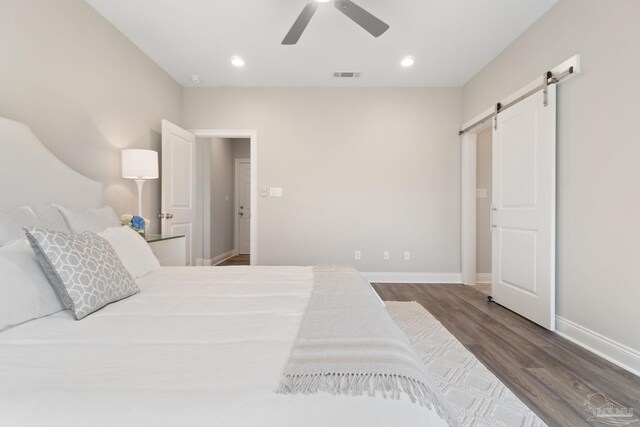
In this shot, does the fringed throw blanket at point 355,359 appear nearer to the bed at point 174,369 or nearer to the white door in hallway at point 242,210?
the bed at point 174,369

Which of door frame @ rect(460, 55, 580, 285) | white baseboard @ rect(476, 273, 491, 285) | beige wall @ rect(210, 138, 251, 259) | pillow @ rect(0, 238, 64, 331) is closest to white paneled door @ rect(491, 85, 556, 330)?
door frame @ rect(460, 55, 580, 285)

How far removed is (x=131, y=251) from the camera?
5.73ft

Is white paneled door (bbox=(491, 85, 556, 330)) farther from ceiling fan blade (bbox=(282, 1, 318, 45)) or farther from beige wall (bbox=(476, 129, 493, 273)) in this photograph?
ceiling fan blade (bbox=(282, 1, 318, 45))

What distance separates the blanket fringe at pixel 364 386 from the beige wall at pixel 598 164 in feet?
6.47

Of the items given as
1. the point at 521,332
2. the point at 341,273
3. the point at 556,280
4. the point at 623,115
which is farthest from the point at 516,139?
the point at 341,273

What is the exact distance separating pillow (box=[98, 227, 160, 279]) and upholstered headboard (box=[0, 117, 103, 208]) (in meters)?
0.47

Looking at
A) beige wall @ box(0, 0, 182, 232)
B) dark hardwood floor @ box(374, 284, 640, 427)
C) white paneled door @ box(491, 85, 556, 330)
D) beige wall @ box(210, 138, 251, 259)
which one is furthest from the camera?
beige wall @ box(210, 138, 251, 259)

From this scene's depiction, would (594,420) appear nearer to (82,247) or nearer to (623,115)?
(623,115)

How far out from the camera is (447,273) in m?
3.86

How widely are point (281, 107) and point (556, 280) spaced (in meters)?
3.52

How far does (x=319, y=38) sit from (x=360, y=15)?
95 centimetres

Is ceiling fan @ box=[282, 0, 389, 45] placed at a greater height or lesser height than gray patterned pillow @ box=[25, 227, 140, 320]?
greater

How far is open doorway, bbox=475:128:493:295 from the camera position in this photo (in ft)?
12.9

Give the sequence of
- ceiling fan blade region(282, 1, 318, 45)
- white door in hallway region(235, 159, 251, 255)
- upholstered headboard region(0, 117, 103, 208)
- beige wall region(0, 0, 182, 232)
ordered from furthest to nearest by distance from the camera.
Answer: white door in hallway region(235, 159, 251, 255)
ceiling fan blade region(282, 1, 318, 45)
beige wall region(0, 0, 182, 232)
upholstered headboard region(0, 117, 103, 208)
